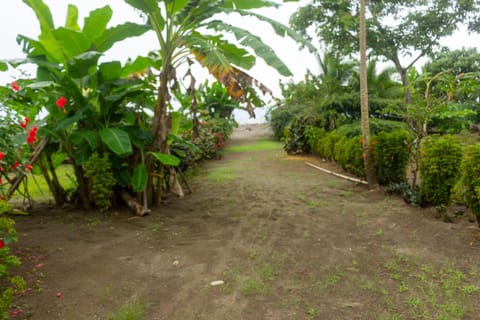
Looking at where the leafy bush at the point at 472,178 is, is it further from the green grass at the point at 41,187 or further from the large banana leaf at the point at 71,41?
the green grass at the point at 41,187

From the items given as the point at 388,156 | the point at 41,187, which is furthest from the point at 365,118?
the point at 41,187

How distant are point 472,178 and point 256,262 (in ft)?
9.77

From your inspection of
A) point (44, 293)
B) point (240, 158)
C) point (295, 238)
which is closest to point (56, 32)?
point (44, 293)

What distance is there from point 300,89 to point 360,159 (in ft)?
29.8

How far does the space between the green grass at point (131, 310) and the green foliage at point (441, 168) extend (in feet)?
15.4

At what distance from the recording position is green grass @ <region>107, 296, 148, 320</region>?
2913mm

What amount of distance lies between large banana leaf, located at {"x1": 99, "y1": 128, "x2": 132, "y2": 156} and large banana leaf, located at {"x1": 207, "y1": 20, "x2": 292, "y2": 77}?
2.12 meters

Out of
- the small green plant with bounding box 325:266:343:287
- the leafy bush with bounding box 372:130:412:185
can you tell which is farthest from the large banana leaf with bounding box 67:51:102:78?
the leafy bush with bounding box 372:130:412:185

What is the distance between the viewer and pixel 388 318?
288 cm

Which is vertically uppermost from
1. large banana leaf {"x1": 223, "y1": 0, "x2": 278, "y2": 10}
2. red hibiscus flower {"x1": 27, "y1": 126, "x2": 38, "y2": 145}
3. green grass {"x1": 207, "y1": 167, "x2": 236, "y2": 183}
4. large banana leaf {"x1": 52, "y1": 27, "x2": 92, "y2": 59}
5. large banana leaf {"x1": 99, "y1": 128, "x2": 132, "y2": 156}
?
large banana leaf {"x1": 223, "y1": 0, "x2": 278, "y2": 10}

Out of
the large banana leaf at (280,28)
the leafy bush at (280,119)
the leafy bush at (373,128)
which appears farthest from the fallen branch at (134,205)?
the leafy bush at (280,119)

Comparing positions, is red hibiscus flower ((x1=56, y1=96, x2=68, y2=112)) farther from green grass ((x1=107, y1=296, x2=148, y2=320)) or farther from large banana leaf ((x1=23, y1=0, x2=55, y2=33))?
green grass ((x1=107, y1=296, x2=148, y2=320))

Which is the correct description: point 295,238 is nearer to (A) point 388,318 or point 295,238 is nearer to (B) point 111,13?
(A) point 388,318

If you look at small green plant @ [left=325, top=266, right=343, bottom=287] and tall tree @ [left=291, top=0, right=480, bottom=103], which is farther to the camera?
tall tree @ [left=291, top=0, right=480, bottom=103]
